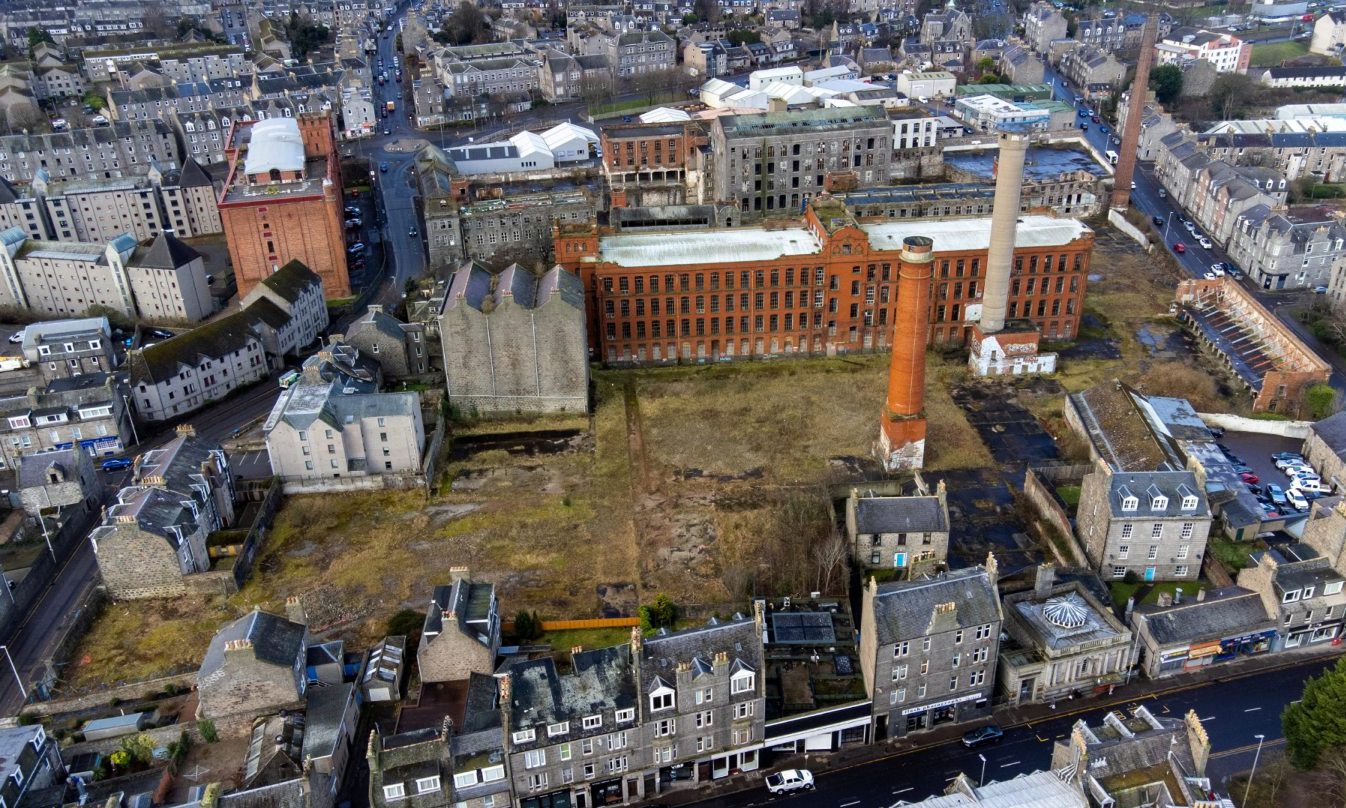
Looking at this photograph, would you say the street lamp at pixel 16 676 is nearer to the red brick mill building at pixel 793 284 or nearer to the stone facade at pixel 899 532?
the stone facade at pixel 899 532

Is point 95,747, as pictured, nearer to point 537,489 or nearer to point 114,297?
point 537,489

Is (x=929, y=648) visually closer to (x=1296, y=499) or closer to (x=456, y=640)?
(x=456, y=640)

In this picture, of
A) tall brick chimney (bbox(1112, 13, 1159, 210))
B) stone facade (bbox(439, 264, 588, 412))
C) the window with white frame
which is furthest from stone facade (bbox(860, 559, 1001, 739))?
tall brick chimney (bbox(1112, 13, 1159, 210))

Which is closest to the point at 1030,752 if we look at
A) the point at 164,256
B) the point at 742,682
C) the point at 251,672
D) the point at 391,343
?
the point at 742,682

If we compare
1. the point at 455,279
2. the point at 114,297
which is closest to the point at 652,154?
the point at 455,279

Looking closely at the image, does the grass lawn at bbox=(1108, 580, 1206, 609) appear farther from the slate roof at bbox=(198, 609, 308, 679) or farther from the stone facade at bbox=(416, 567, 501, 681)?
the slate roof at bbox=(198, 609, 308, 679)

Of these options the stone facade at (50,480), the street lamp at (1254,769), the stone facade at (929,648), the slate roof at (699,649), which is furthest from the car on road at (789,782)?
the stone facade at (50,480)
